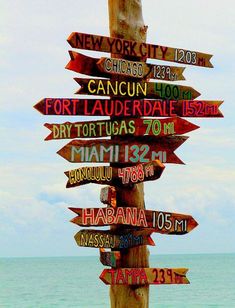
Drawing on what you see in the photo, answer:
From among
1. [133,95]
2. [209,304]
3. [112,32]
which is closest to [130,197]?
[133,95]

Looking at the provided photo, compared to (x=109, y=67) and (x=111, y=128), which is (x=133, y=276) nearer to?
(x=111, y=128)

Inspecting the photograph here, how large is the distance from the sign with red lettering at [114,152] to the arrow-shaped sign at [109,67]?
3.10ft

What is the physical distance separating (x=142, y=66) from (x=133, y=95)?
439 mm

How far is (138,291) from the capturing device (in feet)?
47.4

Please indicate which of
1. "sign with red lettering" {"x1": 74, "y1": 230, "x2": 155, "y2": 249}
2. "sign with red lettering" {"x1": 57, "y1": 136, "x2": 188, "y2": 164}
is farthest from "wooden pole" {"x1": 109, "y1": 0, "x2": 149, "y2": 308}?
"sign with red lettering" {"x1": 57, "y1": 136, "x2": 188, "y2": 164}

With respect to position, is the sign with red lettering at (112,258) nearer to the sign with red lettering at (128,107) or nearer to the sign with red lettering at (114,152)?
the sign with red lettering at (114,152)

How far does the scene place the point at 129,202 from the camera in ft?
47.8

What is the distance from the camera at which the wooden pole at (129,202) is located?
1448cm

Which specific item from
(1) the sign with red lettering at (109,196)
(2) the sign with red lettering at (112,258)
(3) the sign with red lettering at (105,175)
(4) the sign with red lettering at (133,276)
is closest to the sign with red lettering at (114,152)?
(3) the sign with red lettering at (105,175)

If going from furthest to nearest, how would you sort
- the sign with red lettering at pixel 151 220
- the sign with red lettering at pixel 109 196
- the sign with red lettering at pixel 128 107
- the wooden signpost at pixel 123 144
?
1. the sign with red lettering at pixel 109 196
2. the sign with red lettering at pixel 128 107
3. the wooden signpost at pixel 123 144
4. the sign with red lettering at pixel 151 220

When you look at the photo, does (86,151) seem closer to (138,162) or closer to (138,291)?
(138,162)

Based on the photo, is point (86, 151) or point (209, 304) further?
point (209, 304)

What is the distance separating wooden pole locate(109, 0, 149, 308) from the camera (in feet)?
47.5

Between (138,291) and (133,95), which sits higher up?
(133,95)
